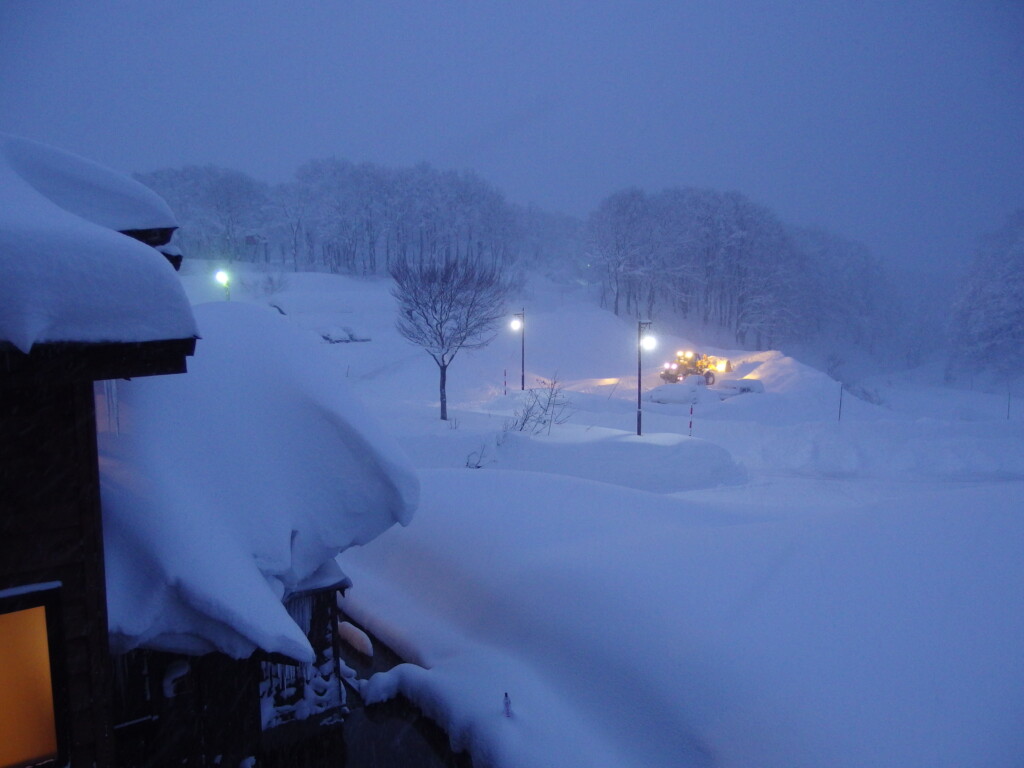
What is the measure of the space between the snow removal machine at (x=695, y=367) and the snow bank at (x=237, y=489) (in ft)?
94.3

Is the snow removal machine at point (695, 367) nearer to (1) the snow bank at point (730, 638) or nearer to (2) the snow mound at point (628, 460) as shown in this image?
(2) the snow mound at point (628, 460)

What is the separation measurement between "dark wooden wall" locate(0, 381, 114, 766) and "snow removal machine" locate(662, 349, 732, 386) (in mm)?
31018

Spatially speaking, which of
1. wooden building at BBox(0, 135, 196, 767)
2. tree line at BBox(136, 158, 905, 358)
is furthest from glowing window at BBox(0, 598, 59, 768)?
tree line at BBox(136, 158, 905, 358)

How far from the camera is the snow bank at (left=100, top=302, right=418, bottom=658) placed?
12.6ft

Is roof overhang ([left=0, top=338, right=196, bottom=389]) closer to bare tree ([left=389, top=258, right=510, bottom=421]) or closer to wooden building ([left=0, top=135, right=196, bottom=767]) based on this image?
wooden building ([left=0, top=135, right=196, bottom=767])

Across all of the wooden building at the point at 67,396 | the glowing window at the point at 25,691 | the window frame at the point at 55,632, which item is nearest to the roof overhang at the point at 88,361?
the wooden building at the point at 67,396

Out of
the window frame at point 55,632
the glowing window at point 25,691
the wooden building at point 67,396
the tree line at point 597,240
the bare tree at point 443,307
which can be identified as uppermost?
the tree line at point 597,240

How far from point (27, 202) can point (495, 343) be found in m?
33.7

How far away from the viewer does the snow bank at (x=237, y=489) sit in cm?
383

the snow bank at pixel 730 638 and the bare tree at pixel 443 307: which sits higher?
the bare tree at pixel 443 307

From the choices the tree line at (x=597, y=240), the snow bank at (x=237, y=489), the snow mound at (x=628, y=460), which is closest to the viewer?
the snow bank at (x=237, y=489)

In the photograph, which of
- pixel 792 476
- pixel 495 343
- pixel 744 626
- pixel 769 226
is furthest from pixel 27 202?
pixel 769 226

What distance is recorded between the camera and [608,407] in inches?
1025

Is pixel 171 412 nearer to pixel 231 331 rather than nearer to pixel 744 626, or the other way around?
pixel 231 331
